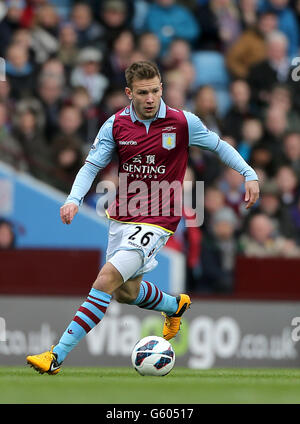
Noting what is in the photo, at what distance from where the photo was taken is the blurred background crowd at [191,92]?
1388 cm

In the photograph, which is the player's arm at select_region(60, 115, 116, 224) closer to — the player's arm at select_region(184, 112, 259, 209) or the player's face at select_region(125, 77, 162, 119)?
the player's face at select_region(125, 77, 162, 119)

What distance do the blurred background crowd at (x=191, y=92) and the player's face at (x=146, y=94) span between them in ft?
15.5

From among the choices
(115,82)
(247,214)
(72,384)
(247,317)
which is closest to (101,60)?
(115,82)

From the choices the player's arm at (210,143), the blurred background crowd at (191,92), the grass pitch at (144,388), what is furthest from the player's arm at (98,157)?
the blurred background crowd at (191,92)

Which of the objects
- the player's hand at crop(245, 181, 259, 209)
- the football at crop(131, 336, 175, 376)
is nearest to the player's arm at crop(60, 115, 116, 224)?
the player's hand at crop(245, 181, 259, 209)

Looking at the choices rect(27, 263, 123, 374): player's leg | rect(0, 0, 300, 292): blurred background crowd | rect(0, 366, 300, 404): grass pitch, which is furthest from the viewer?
rect(0, 0, 300, 292): blurred background crowd

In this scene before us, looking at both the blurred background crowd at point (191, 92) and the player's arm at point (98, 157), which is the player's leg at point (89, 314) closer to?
the player's arm at point (98, 157)

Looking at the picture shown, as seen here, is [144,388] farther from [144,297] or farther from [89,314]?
[144,297]

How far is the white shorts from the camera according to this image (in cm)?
873

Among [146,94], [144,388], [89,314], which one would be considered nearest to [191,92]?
[146,94]

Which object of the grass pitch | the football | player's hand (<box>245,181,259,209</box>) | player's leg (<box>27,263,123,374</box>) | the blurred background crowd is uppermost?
the blurred background crowd

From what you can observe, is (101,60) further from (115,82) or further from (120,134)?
(120,134)

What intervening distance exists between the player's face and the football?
1928mm

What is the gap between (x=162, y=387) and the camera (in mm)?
7758
